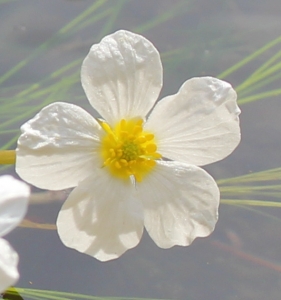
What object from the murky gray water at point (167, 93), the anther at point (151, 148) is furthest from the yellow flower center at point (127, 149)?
the murky gray water at point (167, 93)

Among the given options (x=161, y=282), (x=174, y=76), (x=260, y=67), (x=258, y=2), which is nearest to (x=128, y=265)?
(x=161, y=282)

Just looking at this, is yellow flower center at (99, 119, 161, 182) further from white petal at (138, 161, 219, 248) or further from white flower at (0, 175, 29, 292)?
white flower at (0, 175, 29, 292)

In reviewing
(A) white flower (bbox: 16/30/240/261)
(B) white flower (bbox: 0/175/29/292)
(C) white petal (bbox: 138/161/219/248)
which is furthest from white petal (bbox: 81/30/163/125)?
(B) white flower (bbox: 0/175/29/292)

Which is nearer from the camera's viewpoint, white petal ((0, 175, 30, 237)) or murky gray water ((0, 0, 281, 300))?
white petal ((0, 175, 30, 237))

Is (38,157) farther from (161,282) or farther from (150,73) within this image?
(161,282)

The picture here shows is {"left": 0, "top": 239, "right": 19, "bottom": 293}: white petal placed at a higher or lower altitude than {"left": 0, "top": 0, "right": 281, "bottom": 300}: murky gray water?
higher

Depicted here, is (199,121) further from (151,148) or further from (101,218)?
(101,218)
